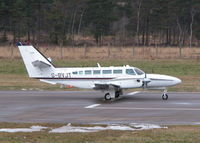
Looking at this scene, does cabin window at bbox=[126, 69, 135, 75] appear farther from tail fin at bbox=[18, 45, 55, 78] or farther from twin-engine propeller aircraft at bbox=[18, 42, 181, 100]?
tail fin at bbox=[18, 45, 55, 78]

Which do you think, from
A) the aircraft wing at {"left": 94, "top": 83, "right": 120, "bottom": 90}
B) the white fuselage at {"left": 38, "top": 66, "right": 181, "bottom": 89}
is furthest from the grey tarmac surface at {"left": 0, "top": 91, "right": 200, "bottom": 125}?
the white fuselage at {"left": 38, "top": 66, "right": 181, "bottom": 89}

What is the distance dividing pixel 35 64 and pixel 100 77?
12.8 ft

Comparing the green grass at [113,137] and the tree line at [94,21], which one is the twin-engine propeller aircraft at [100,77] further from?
the tree line at [94,21]

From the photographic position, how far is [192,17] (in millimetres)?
83562

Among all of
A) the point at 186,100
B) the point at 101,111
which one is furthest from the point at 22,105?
the point at 186,100

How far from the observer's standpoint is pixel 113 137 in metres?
17.7

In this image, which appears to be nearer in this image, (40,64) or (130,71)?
(130,71)

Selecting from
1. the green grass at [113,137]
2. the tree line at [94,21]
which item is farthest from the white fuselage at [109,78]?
the tree line at [94,21]

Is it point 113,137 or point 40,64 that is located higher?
point 40,64

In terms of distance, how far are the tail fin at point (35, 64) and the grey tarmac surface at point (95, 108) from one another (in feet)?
4.71

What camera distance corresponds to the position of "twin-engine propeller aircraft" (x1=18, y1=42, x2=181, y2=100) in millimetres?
29906

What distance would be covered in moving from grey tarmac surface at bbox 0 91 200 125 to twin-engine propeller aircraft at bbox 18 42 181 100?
30.4 inches

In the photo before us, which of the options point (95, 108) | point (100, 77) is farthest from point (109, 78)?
point (95, 108)

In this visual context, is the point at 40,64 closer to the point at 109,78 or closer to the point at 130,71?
the point at 109,78
